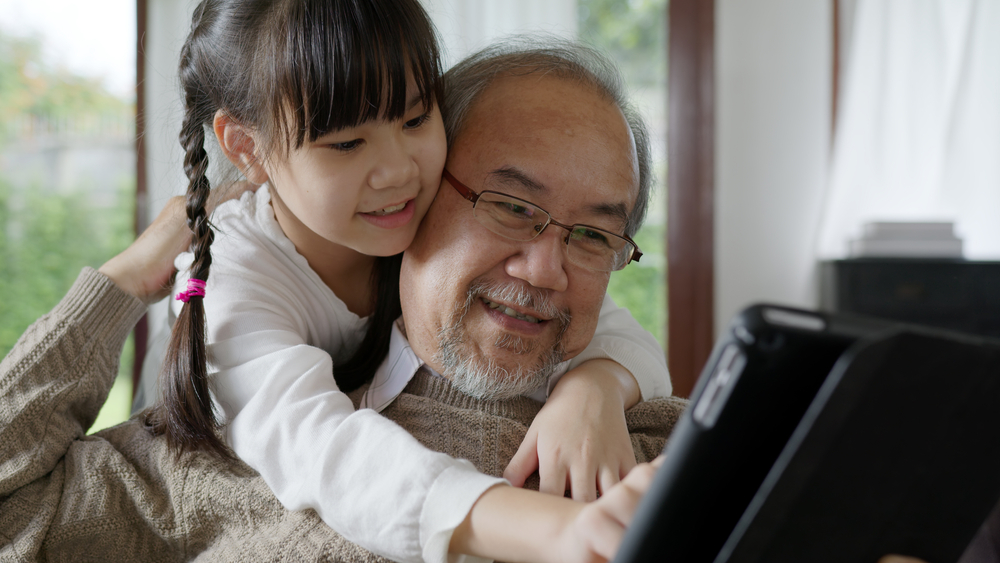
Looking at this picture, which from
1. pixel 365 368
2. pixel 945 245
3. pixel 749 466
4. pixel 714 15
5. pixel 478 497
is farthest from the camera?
pixel 714 15

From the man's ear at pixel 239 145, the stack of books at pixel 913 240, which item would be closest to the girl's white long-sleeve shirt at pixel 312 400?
the man's ear at pixel 239 145

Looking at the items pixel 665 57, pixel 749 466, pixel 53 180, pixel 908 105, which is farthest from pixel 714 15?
pixel 749 466

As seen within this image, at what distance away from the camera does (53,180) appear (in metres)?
3.29

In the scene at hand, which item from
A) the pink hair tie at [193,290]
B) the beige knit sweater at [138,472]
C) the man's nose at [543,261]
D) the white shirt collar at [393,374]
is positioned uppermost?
the man's nose at [543,261]

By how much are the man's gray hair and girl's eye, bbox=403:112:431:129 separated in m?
0.07

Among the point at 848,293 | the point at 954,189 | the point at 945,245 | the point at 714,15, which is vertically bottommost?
the point at 848,293

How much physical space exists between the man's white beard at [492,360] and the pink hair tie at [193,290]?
37cm

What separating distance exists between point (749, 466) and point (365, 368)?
847 millimetres

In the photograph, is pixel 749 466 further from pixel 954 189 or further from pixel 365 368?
pixel 954 189

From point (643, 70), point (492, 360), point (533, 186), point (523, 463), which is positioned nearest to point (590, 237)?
point (533, 186)

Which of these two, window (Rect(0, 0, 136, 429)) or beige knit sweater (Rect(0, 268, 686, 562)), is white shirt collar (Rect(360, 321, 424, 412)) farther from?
window (Rect(0, 0, 136, 429))

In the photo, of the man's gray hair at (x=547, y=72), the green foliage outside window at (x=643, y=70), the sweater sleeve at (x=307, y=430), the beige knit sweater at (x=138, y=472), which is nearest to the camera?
the sweater sleeve at (x=307, y=430)

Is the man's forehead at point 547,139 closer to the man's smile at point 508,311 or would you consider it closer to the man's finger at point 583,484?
the man's smile at point 508,311

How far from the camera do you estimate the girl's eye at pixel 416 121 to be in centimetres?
105
